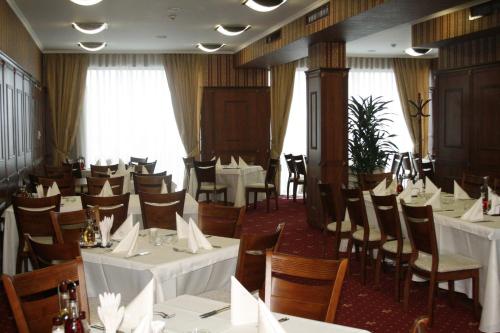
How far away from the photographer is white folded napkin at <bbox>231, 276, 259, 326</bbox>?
2.61m

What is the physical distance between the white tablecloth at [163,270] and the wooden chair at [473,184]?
4064 mm

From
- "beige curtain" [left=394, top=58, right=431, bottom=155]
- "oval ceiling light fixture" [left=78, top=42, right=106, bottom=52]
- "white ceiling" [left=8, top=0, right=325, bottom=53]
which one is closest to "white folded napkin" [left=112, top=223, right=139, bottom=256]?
"white ceiling" [left=8, top=0, right=325, bottom=53]

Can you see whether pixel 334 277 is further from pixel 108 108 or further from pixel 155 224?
pixel 108 108

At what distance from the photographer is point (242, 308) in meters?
2.63

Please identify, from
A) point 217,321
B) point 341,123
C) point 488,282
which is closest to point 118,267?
point 217,321

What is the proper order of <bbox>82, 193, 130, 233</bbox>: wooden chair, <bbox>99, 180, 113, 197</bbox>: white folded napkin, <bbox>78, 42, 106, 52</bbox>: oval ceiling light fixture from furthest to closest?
<bbox>78, 42, 106, 52</bbox>: oval ceiling light fixture < <bbox>99, 180, 113, 197</bbox>: white folded napkin < <bbox>82, 193, 130, 233</bbox>: wooden chair

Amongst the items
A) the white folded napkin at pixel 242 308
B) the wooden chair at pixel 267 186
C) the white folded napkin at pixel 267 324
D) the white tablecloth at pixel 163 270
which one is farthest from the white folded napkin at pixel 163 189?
the white folded napkin at pixel 267 324

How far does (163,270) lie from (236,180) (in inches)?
305

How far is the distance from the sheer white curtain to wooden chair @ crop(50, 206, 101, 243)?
9299mm

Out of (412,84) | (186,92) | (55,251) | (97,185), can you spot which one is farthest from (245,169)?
(55,251)

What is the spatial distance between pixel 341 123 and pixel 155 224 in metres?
4.53

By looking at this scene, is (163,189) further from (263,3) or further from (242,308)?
Answer: (242,308)

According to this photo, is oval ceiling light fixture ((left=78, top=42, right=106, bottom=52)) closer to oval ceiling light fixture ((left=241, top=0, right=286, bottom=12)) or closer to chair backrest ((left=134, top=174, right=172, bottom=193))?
chair backrest ((left=134, top=174, right=172, bottom=193))

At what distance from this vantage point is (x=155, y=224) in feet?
18.4
